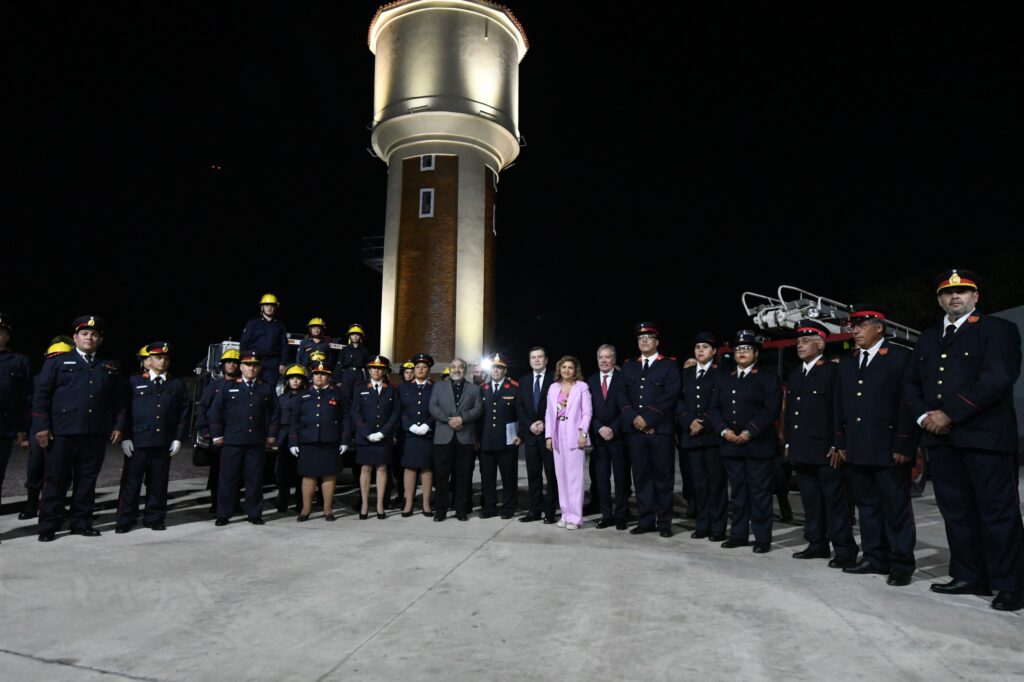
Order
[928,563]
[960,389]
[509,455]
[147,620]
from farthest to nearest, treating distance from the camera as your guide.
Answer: [509,455], [928,563], [960,389], [147,620]

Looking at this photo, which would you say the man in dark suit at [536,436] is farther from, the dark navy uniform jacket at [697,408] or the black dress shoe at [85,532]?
the black dress shoe at [85,532]

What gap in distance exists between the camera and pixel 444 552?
17.2ft

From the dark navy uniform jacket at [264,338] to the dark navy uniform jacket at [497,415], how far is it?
3316mm

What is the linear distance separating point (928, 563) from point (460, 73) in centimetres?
2108

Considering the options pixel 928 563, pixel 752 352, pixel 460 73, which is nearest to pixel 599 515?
pixel 752 352

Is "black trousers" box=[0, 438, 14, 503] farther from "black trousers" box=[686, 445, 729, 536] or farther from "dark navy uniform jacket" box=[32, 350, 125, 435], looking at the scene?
"black trousers" box=[686, 445, 729, 536]

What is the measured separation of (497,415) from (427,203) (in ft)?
54.9

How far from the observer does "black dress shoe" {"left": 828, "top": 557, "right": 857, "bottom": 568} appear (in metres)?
4.93

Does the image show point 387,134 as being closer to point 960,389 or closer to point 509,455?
point 509,455

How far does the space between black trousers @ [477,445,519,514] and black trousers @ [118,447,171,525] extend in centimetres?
338

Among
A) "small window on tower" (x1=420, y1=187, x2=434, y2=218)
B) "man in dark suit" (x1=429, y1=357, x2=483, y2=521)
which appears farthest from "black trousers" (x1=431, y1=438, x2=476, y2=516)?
"small window on tower" (x1=420, y1=187, x2=434, y2=218)

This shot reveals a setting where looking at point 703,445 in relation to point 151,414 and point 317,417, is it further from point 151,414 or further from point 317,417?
point 151,414

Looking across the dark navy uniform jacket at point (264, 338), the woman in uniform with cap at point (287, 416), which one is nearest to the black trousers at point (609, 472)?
the woman in uniform with cap at point (287, 416)

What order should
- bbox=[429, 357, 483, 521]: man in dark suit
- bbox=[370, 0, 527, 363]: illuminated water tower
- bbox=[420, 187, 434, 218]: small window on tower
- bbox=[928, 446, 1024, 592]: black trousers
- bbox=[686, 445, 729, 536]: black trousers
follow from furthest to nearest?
bbox=[420, 187, 434, 218]: small window on tower < bbox=[370, 0, 527, 363]: illuminated water tower < bbox=[429, 357, 483, 521]: man in dark suit < bbox=[686, 445, 729, 536]: black trousers < bbox=[928, 446, 1024, 592]: black trousers
